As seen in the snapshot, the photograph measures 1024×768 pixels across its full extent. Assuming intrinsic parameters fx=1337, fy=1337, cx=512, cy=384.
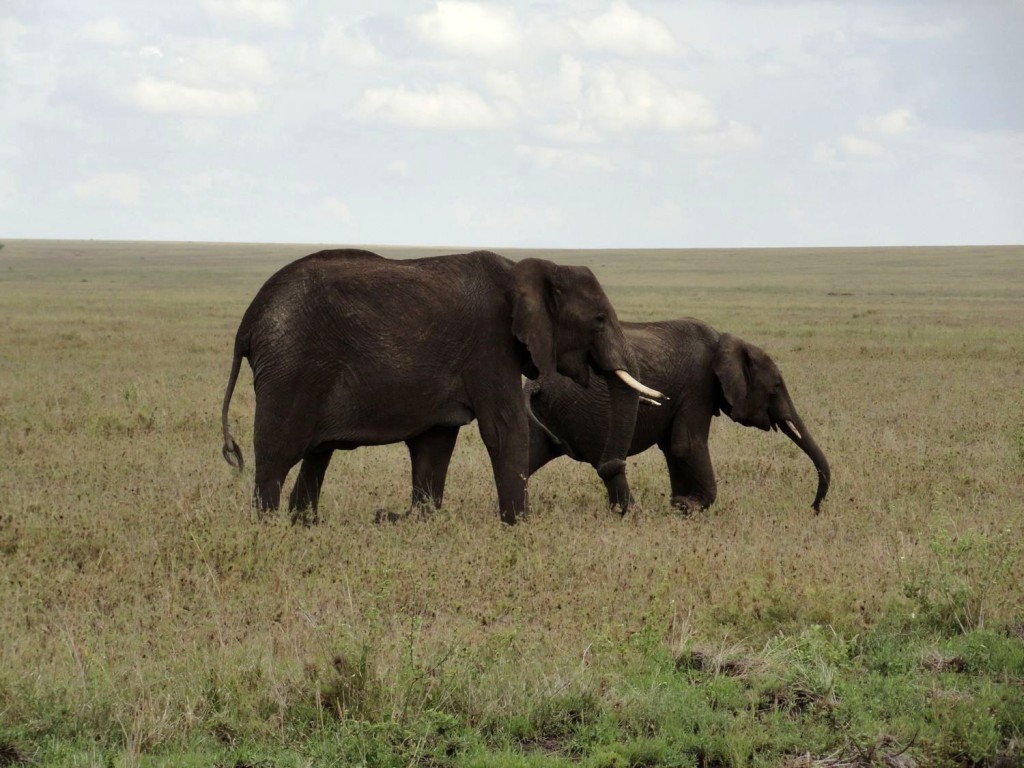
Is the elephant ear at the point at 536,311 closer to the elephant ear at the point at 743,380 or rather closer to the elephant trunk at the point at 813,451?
the elephant ear at the point at 743,380

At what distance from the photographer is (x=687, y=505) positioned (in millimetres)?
11641

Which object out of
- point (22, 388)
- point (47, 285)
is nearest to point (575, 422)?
point (22, 388)

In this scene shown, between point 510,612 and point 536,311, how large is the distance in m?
3.06

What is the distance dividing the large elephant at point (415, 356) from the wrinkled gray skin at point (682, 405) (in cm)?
89

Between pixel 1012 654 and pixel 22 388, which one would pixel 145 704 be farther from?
pixel 22 388

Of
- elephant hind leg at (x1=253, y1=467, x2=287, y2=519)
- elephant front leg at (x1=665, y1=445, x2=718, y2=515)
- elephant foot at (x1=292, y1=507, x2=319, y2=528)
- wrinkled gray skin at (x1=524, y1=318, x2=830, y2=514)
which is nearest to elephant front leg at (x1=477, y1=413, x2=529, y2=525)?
wrinkled gray skin at (x1=524, y1=318, x2=830, y2=514)

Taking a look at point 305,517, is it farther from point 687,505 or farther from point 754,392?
point 754,392

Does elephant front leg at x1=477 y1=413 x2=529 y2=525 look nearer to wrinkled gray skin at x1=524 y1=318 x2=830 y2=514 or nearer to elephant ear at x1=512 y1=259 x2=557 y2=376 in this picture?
elephant ear at x1=512 y1=259 x2=557 y2=376

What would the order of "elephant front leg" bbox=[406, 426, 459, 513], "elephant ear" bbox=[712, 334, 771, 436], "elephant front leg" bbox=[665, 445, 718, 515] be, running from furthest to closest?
1. "elephant ear" bbox=[712, 334, 771, 436]
2. "elephant front leg" bbox=[665, 445, 718, 515]
3. "elephant front leg" bbox=[406, 426, 459, 513]

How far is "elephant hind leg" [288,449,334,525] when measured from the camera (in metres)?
10.8

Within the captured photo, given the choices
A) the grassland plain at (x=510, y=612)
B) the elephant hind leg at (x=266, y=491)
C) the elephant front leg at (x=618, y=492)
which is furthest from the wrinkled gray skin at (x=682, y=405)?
the elephant hind leg at (x=266, y=491)

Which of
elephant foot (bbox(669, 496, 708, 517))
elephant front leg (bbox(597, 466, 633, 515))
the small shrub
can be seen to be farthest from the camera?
elephant foot (bbox(669, 496, 708, 517))

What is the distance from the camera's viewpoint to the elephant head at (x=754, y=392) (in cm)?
1197

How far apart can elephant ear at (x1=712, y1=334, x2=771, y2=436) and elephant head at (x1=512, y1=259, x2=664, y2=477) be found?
122cm
